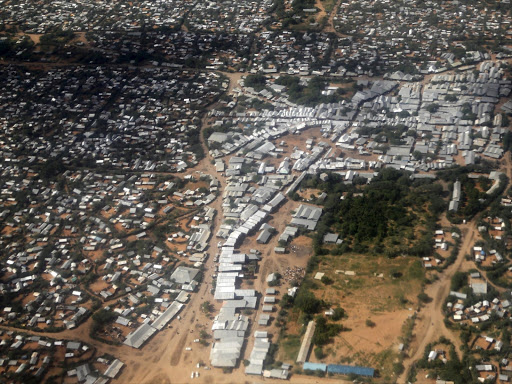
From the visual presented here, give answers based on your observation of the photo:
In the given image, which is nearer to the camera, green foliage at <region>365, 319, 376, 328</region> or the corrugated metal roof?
the corrugated metal roof

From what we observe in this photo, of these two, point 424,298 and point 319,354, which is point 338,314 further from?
point 424,298

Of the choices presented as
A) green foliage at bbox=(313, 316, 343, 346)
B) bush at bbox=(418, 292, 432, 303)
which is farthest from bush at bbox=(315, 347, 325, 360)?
bush at bbox=(418, 292, 432, 303)

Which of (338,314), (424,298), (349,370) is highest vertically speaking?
(424,298)

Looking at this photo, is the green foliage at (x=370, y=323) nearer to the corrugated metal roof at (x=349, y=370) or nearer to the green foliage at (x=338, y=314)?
the green foliage at (x=338, y=314)

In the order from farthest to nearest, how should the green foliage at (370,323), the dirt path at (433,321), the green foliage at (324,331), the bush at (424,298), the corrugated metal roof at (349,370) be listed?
the bush at (424,298)
the green foliage at (370,323)
the green foliage at (324,331)
the dirt path at (433,321)
the corrugated metal roof at (349,370)

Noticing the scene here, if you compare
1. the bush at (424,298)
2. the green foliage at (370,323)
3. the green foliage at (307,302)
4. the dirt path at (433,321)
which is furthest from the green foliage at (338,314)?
the bush at (424,298)

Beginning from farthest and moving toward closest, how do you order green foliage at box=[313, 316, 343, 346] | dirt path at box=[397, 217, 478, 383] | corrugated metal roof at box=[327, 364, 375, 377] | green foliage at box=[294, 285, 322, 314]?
1. green foliage at box=[294, 285, 322, 314]
2. green foliage at box=[313, 316, 343, 346]
3. dirt path at box=[397, 217, 478, 383]
4. corrugated metal roof at box=[327, 364, 375, 377]

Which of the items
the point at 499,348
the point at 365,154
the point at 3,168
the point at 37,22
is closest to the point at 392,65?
the point at 365,154

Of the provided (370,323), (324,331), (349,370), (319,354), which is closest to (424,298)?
(370,323)

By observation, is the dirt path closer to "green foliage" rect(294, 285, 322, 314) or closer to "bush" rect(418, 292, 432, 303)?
"bush" rect(418, 292, 432, 303)
